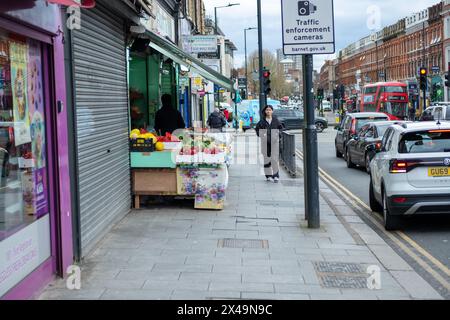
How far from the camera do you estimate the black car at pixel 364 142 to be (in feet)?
53.6

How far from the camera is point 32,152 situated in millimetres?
5504

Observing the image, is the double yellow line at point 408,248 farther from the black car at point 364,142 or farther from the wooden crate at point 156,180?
the black car at point 364,142

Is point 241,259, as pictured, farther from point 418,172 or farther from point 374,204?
point 374,204

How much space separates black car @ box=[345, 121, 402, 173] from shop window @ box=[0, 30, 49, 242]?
37.5 ft

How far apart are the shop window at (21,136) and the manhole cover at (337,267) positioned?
3000mm

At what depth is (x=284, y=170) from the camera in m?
17.4

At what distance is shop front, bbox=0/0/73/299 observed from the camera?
16.2ft

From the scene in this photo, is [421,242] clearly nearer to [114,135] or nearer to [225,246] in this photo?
[225,246]

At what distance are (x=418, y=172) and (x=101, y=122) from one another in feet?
14.7

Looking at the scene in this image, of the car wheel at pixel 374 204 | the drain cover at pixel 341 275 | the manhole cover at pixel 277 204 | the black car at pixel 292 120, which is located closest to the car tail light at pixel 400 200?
the drain cover at pixel 341 275

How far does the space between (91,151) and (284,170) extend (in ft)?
34.7

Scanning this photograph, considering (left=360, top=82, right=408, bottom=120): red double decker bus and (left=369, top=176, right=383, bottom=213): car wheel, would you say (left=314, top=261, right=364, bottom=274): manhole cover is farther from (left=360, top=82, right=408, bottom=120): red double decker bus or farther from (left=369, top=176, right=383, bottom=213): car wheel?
(left=360, top=82, right=408, bottom=120): red double decker bus

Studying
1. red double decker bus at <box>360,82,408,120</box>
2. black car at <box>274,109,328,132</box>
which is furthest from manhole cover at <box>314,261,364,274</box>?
red double decker bus at <box>360,82,408,120</box>
